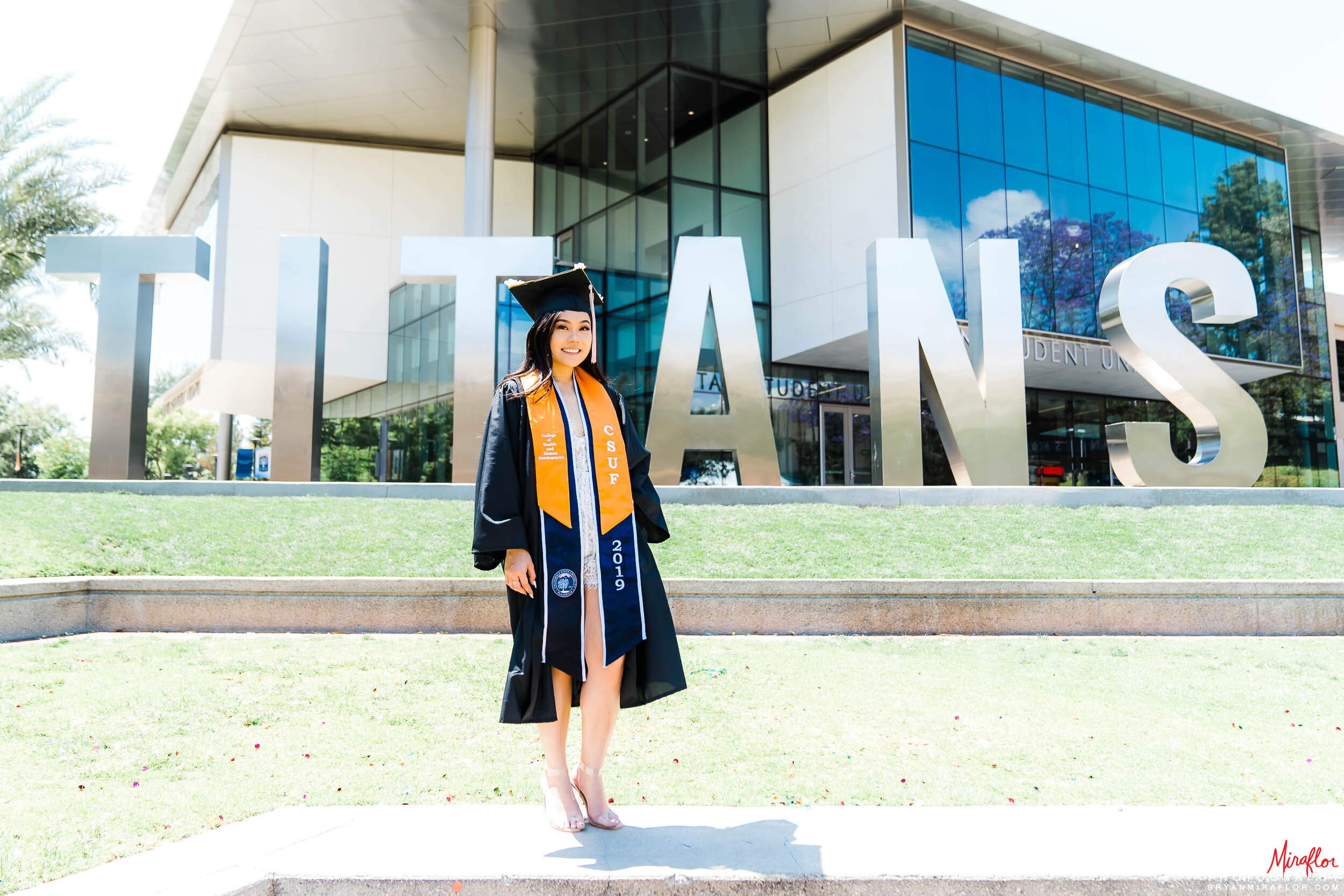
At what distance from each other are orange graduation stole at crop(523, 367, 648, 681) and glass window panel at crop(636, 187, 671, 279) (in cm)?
1595

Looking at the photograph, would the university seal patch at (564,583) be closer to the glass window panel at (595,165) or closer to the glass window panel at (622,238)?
the glass window panel at (622,238)

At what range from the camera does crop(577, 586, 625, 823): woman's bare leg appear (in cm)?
266

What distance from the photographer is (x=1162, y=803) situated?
2.95 meters

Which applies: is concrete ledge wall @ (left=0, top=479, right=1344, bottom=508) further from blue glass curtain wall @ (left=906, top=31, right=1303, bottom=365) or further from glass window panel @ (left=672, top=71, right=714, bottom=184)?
glass window panel @ (left=672, top=71, right=714, bottom=184)

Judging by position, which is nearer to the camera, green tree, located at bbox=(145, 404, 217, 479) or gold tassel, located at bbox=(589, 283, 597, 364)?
gold tassel, located at bbox=(589, 283, 597, 364)

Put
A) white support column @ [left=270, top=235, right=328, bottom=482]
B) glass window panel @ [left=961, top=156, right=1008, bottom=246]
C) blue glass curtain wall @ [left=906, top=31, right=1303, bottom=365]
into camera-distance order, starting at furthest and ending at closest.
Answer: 1. glass window panel @ [left=961, top=156, right=1008, bottom=246]
2. blue glass curtain wall @ [left=906, top=31, right=1303, bottom=365]
3. white support column @ [left=270, top=235, right=328, bottom=482]

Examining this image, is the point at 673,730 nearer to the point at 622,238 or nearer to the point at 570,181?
the point at 622,238

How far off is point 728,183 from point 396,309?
912 centimetres

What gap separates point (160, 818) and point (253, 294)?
19.5 meters

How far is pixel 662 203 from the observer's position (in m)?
18.6

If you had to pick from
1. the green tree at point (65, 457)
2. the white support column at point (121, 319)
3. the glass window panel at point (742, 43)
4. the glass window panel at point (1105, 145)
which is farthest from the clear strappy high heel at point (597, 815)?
the green tree at point (65, 457)

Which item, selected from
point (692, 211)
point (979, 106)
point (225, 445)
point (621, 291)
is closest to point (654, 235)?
point (692, 211)

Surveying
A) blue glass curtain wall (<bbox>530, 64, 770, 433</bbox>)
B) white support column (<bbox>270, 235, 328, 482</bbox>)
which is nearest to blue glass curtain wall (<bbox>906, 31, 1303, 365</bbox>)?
blue glass curtain wall (<bbox>530, 64, 770, 433</bbox>)

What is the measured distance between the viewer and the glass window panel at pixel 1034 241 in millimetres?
17578
